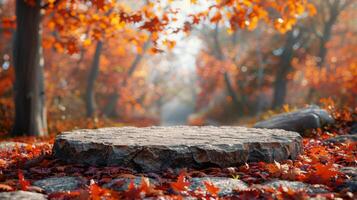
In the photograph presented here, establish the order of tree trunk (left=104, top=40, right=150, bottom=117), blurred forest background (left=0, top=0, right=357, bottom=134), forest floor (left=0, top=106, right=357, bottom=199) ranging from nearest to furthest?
forest floor (left=0, top=106, right=357, bottom=199)
blurred forest background (left=0, top=0, right=357, bottom=134)
tree trunk (left=104, top=40, right=150, bottom=117)

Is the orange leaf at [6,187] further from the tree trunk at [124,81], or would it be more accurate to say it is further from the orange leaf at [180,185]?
the tree trunk at [124,81]

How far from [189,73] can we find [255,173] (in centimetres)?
7557

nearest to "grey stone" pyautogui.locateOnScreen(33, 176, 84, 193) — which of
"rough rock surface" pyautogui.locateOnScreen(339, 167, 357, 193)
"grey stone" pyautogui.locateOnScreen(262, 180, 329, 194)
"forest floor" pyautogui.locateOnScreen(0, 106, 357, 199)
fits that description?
"forest floor" pyautogui.locateOnScreen(0, 106, 357, 199)

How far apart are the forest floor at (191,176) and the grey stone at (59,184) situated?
0.06 meters

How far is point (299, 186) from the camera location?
13.4ft

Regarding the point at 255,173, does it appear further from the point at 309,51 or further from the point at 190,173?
the point at 309,51

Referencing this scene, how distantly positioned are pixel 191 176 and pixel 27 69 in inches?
248

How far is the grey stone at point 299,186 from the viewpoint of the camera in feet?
13.0

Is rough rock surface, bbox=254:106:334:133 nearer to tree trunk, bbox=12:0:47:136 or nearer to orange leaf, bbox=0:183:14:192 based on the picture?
tree trunk, bbox=12:0:47:136

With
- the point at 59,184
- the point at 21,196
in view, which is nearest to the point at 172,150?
the point at 59,184

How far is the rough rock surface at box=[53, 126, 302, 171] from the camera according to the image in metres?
4.67

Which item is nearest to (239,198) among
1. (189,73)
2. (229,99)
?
(229,99)

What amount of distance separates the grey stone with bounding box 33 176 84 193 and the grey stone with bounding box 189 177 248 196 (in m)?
1.10

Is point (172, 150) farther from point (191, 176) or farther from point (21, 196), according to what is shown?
point (21, 196)
